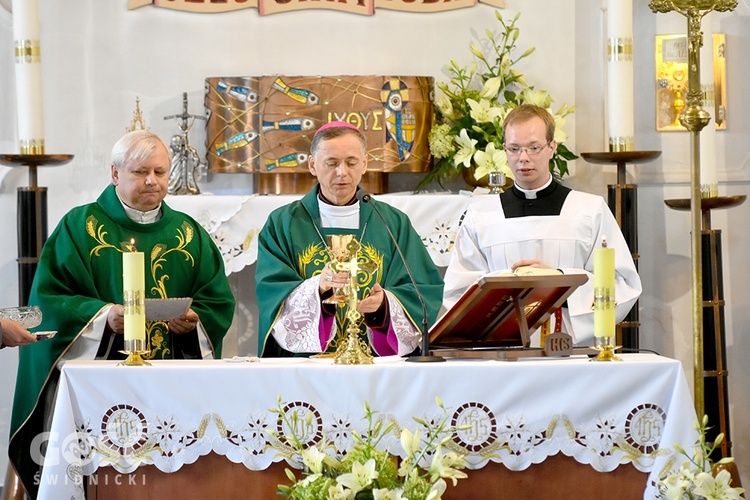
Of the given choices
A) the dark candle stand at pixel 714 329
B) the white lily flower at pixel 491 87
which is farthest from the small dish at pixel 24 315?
the dark candle stand at pixel 714 329

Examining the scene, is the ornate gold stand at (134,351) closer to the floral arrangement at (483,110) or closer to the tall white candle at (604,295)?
the tall white candle at (604,295)

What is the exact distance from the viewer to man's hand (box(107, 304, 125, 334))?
4.16 meters

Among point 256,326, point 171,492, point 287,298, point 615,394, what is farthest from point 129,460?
point 256,326

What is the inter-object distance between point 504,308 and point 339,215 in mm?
1197

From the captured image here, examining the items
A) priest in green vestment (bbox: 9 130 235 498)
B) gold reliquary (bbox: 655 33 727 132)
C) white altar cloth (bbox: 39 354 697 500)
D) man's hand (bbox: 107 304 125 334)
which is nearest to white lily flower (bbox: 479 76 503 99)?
gold reliquary (bbox: 655 33 727 132)

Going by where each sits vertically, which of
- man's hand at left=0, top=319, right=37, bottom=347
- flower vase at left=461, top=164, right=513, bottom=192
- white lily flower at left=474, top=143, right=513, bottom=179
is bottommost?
man's hand at left=0, top=319, right=37, bottom=347

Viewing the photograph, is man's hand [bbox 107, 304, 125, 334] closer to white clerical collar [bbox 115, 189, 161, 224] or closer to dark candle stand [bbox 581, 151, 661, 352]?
white clerical collar [bbox 115, 189, 161, 224]

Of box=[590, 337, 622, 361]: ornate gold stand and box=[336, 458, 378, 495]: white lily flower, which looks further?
box=[590, 337, 622, 361]: ornate gold stand

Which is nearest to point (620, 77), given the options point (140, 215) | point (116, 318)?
→ point (140, 215)

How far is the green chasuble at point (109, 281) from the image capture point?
440 centimetres

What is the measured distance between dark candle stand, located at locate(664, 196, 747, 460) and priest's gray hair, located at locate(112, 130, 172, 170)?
290cm

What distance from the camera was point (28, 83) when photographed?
18.8 ft

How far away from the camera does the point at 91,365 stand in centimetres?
346

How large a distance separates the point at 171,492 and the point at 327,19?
3.73 meters
